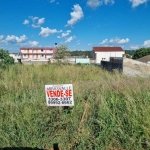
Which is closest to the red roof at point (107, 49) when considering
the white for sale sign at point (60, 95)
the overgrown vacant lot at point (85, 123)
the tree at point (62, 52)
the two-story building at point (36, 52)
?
the two-story building at point (36, 52)

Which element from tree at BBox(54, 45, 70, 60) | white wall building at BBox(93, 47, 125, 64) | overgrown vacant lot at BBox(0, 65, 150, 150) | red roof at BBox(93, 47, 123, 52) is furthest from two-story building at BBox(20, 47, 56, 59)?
overgrown vacant lot at BBox(0, 65, 150, 150)

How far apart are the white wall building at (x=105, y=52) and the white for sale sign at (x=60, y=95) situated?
59911mm

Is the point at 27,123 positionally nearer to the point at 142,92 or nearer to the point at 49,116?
the point at 49,116

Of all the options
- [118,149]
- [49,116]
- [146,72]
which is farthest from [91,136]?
[146,72]

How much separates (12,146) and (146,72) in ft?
14.5

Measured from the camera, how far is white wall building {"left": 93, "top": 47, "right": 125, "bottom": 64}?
2502 inches

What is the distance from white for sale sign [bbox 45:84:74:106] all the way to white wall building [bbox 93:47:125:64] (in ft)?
197

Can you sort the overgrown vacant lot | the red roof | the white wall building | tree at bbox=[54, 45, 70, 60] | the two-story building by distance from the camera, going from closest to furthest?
the overgrown vacant lot → tree at bbox=[54, 45, 70, 60] → the white wall building → the red roof → the two-story building

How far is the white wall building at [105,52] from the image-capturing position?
63.6m

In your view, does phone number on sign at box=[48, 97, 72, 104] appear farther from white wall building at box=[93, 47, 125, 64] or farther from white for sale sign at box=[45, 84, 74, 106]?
white wall building at box=[93, 47, 125, 64]

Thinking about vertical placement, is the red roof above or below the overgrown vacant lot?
above

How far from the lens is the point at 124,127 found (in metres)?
2.64

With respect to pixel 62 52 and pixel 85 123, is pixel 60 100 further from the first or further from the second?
pixel 62 52

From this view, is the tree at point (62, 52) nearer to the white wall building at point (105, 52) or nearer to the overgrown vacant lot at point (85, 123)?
the white wall building at point (105, 52)
